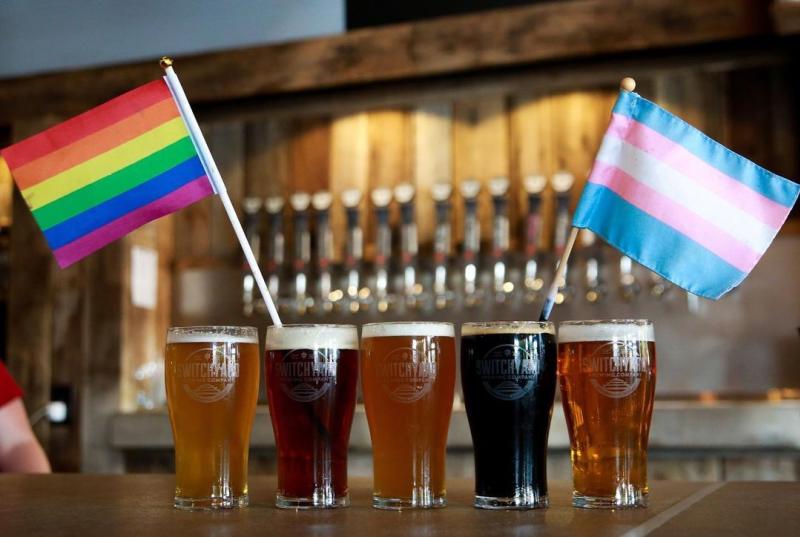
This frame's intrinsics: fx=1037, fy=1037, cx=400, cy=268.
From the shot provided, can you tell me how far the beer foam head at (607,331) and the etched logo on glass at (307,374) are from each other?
29cm

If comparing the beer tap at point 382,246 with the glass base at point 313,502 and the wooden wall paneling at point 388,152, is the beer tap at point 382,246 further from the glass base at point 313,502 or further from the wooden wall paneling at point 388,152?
the glass base at point 313,502

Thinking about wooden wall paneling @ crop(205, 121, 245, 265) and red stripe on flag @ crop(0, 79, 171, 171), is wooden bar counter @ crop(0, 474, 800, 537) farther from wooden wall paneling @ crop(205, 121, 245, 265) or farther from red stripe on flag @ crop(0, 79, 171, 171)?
wooden wall paneling @ crop(205, 121, 245, 265)

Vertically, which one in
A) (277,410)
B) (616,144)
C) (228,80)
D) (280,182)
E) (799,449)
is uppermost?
(228,80)

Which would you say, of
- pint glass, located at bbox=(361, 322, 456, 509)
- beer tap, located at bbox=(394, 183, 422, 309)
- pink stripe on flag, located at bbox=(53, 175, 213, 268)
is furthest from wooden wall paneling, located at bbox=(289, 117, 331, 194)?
pint glass, located at bbox=(361, 322, 456, 509)

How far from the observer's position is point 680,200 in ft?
4.40

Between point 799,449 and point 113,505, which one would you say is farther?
point 799,449

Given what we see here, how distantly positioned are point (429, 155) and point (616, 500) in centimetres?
342

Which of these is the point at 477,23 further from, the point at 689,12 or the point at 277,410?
the point at 277,410

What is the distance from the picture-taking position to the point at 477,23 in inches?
165

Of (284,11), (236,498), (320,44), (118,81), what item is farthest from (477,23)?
(236,498)

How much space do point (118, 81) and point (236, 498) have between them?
12.7ft

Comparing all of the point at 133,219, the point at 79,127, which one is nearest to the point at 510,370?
the point at 133,219

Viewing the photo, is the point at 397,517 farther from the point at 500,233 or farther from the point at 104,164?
the point at 500,233

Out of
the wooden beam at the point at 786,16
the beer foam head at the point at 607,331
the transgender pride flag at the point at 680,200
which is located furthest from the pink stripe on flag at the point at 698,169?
the wooden beam at the point at 786,16
